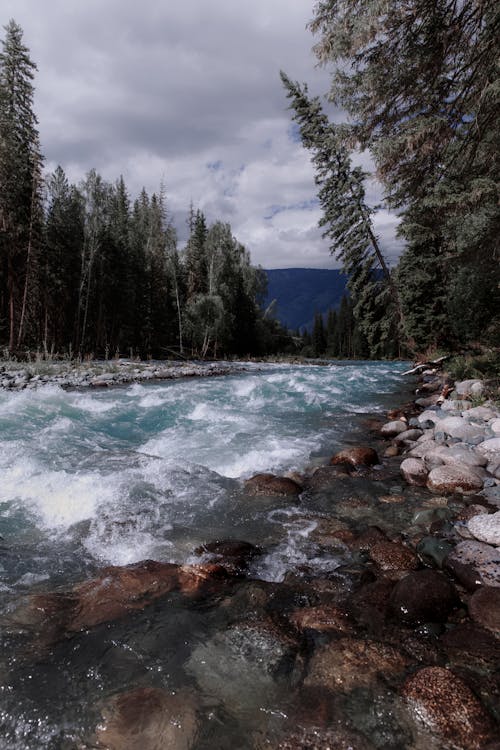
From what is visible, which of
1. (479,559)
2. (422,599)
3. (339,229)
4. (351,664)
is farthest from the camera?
(339,229)

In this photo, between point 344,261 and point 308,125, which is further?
point 344,261

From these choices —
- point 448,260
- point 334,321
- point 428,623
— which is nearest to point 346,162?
point 448,260

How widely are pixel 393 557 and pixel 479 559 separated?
69 cm

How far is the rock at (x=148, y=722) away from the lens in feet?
5.56

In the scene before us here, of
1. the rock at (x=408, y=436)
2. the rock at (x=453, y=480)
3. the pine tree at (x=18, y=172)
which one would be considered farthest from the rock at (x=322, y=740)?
the pine tree at (x=18, y=172)

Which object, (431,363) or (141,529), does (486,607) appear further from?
(431,363)

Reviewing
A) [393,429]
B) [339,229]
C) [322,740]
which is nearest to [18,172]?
[339,229]

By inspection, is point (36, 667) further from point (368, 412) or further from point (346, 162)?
point (346, 162)

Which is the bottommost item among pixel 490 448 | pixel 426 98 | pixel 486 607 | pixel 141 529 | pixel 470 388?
pixel 141 529

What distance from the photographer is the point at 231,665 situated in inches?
85.6

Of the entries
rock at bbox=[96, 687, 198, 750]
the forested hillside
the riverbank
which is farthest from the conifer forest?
rock at bbox=[96, 687, 198, 750]

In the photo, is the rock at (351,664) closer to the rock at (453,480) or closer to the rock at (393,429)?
the rock at (453,480)

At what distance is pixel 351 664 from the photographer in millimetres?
2129

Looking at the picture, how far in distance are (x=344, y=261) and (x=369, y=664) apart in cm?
2499
